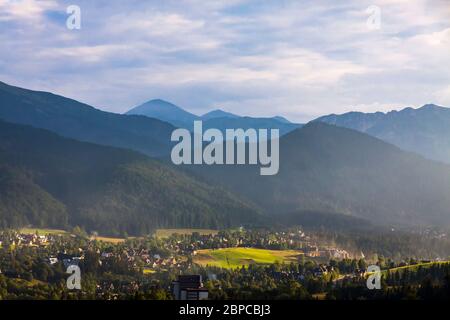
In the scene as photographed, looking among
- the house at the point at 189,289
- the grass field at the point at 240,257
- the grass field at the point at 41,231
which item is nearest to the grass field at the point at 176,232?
the grass field at the point at 41,231

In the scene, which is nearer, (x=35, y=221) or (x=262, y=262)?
(x=262, y=262)

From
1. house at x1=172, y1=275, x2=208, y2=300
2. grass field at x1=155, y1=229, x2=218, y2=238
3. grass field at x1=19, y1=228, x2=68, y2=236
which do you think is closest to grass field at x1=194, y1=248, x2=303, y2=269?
grass field at x1=155, y1=229, x2=218, y2=238

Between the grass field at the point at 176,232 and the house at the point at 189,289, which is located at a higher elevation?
the house at the point at 189,289

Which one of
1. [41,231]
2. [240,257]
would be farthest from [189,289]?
[41,231]

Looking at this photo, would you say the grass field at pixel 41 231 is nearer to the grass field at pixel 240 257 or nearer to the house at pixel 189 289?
the grass field at pixel 240 257
